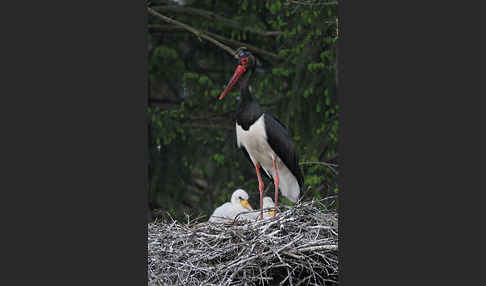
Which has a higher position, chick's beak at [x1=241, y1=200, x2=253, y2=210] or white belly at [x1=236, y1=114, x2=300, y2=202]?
white belly at [x1=236, y1=114, x2=300, y2=202]

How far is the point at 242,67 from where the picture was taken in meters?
5.75

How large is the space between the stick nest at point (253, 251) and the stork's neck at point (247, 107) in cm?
79

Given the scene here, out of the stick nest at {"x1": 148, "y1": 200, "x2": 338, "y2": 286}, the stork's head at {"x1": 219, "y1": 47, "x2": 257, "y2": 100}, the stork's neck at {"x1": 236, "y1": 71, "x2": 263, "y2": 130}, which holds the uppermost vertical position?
the stork's head at {"x1": 219, "y1": 47, "x2": 257, "y2": 100}

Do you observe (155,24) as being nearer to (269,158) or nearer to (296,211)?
(269,158)

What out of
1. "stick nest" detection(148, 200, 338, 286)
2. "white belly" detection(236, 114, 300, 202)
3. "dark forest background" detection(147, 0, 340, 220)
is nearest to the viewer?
"stick nest" detection(148, 200, 338, 286)

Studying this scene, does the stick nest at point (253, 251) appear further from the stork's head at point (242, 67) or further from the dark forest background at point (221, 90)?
the stork's head at point (242, 67)

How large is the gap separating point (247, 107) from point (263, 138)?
0.29 meters

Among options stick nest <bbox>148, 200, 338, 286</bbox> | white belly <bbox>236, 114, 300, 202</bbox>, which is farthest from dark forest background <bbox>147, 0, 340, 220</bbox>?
stick nest <bbox>148, 200, 338, 286</bbox>

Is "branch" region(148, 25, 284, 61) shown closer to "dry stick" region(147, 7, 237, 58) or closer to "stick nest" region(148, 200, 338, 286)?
"dry stick" region(147, 7, 237, 58)

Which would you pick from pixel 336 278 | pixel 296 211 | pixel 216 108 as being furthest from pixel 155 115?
pixel 336 278

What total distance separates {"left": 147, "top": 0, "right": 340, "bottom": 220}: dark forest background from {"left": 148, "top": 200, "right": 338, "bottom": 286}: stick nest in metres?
0.26

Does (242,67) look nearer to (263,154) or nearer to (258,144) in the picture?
(258,144)

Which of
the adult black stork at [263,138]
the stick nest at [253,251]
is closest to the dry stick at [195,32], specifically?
the adult black stork at [263,138]

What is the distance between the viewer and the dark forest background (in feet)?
18.8
